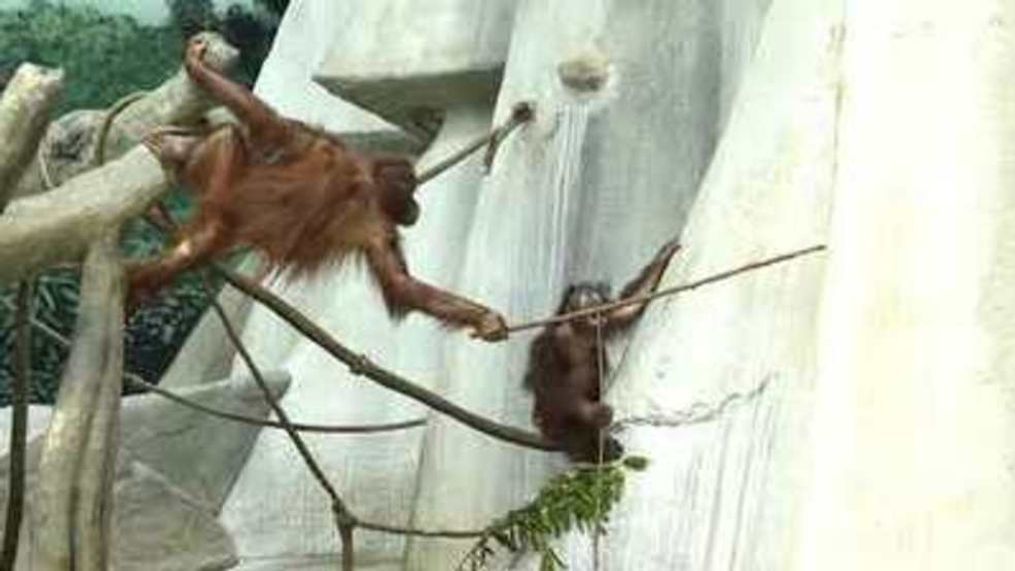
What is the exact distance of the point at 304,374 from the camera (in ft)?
19.0

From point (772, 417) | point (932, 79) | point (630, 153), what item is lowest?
point (772, 417)

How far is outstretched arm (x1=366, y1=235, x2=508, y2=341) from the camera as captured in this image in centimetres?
379

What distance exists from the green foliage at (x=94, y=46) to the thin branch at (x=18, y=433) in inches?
190

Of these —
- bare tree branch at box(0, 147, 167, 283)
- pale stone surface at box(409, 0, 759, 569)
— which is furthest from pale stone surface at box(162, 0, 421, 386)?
bare tree branch at box(0, 147, 167, 283)

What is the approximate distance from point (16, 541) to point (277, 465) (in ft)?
7.30

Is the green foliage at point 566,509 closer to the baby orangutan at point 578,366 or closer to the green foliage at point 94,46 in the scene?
the baby orangutan at point 578,366

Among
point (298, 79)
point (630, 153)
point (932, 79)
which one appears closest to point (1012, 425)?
point (932, 79)

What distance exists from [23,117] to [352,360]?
82cm

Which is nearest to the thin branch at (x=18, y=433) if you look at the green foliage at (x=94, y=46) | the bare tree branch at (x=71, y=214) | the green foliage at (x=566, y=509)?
the bare tree branch at (x=71, y=214)

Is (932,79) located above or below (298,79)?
below

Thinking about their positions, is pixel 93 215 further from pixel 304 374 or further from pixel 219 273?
pixel 304 374

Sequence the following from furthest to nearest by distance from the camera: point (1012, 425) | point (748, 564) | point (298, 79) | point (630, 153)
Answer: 1. point (298, 79)
2. point (630, 153)
3. point (748, 564)
4. point (1012, 425)

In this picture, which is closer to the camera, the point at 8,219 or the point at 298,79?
the point at 8,219

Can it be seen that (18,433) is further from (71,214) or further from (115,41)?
(115,41)
